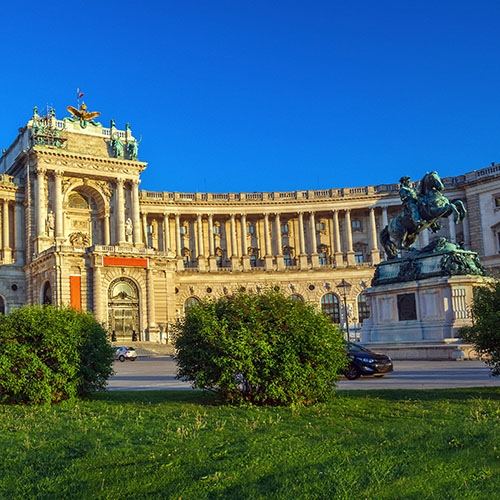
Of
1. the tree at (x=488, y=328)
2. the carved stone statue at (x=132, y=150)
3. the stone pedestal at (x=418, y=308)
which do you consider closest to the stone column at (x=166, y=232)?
the carved stone statue at (x=132, y=150)

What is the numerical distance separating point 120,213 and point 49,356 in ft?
192

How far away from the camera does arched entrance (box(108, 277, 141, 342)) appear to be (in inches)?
2653

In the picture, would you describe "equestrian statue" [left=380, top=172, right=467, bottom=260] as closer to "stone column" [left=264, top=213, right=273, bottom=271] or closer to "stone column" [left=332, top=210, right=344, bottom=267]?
"stone column" [left=332, top=210, right=344, bottom=267]

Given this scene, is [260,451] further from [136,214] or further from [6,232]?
[6,232]

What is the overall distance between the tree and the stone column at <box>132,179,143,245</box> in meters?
61.0

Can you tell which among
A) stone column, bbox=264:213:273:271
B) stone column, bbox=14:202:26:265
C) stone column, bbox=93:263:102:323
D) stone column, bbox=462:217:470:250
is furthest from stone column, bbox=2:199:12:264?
stone column, bbox=462:217:470:250

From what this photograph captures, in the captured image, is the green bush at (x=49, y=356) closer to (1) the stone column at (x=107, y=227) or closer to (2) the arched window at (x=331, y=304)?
(1) the stone column at (x=107, y=227)

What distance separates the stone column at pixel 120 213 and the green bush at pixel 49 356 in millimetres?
55833

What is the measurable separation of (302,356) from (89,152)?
213 ft

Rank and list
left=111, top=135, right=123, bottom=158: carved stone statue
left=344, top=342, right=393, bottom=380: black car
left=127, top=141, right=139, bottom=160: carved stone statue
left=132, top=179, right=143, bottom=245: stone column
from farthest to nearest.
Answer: left=127, top=141, right=139, bottom=160: carved stone statue
left=111, top=135, right=123, bottom=158: carved stone statue
left=132, top=179, right=143, bottom=245: stone column
left=344, top=342, right=393, bottom=380: black car

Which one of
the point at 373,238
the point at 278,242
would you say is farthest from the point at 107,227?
the point at 373,238

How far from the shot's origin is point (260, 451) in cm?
Result: 990

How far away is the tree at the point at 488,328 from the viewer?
1538 centimetres

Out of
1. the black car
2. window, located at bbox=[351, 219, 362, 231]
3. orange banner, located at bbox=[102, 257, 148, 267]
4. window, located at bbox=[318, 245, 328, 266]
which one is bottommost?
the black car
